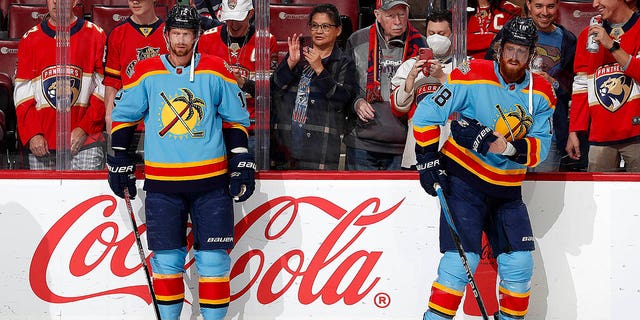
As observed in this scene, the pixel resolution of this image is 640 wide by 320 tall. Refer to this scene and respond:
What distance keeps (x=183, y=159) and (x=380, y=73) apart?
973mm

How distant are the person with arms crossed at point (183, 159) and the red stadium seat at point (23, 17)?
0.76 m

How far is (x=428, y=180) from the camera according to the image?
14.3ft

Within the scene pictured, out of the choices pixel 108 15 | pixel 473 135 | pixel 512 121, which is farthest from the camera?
pixel 108 15

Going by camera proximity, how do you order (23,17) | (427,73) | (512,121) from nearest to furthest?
(512,121) → (427,73) → (23,17)

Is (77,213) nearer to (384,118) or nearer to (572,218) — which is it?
(384,118)

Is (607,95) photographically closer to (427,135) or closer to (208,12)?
(427,135)

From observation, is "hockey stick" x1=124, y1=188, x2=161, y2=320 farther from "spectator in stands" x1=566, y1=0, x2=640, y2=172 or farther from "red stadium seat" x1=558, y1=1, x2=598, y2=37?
"red stadium seat" x1=558, y1=1, x2=598, y2=37

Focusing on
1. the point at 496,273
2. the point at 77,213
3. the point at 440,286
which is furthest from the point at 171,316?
the point at 496,273

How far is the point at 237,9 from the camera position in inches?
189

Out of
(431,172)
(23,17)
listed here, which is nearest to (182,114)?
(431,172)

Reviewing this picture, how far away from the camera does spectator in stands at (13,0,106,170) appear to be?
485cm

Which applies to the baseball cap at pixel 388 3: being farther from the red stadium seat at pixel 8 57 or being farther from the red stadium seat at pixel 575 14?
the red stadium seat at pixel 8 57

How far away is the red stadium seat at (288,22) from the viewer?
482 cm

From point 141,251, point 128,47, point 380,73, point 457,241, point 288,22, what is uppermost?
point 288,22
